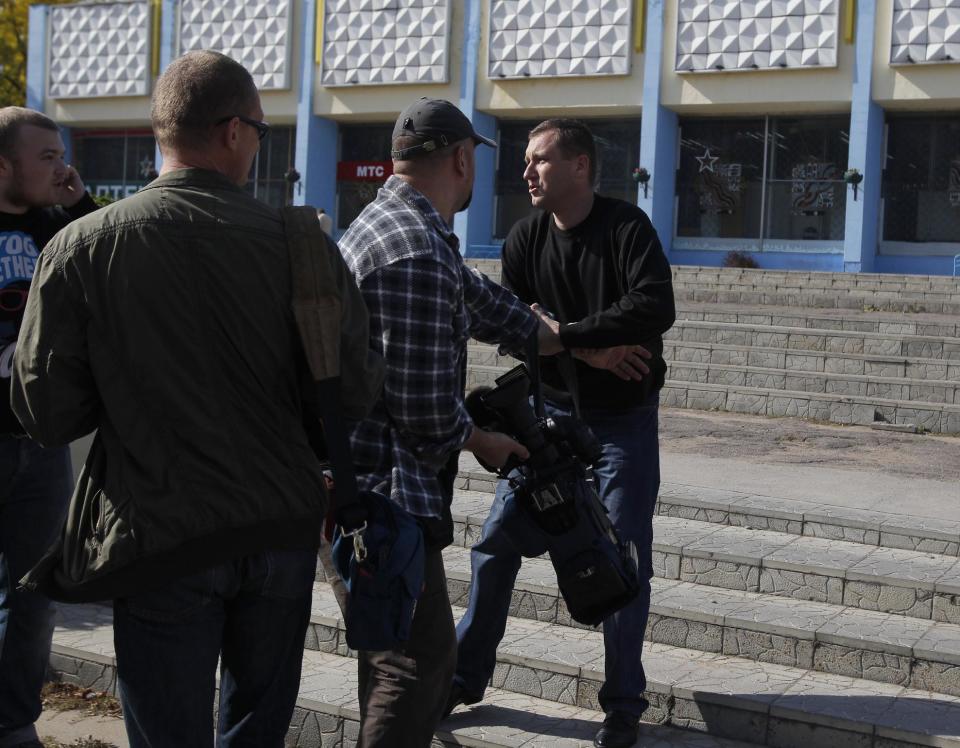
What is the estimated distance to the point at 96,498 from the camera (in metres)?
2.53

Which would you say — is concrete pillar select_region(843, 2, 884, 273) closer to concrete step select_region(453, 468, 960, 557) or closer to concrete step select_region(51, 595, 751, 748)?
concrete step select_region(453, 468, 960, 557)

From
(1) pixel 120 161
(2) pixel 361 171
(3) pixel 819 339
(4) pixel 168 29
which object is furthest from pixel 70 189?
(1) pixel 120 161

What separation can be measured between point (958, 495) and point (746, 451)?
190 cm

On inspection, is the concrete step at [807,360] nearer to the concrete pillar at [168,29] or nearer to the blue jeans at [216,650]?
the blue jeans at [216,650]

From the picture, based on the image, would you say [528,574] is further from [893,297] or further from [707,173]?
[707,173]

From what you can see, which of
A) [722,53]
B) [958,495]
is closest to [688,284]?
[722,53]

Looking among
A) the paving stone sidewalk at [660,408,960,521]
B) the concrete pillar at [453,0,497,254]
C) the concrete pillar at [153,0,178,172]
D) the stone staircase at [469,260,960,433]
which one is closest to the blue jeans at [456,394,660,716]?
the paving stone sidewalk at [660,408,960,521]

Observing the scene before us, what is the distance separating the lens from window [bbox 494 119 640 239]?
2509 cm

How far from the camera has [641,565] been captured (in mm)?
4273

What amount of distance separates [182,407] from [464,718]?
2349 mm

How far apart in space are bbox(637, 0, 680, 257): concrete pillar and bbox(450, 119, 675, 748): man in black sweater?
19.5m

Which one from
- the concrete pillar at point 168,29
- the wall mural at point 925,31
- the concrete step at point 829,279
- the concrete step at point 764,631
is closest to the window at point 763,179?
the wall mural at point 925,31

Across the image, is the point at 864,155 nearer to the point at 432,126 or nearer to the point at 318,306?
the point at 432,126

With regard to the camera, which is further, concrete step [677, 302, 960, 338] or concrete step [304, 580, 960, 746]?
concrete step [677, 302, 960, 338]
